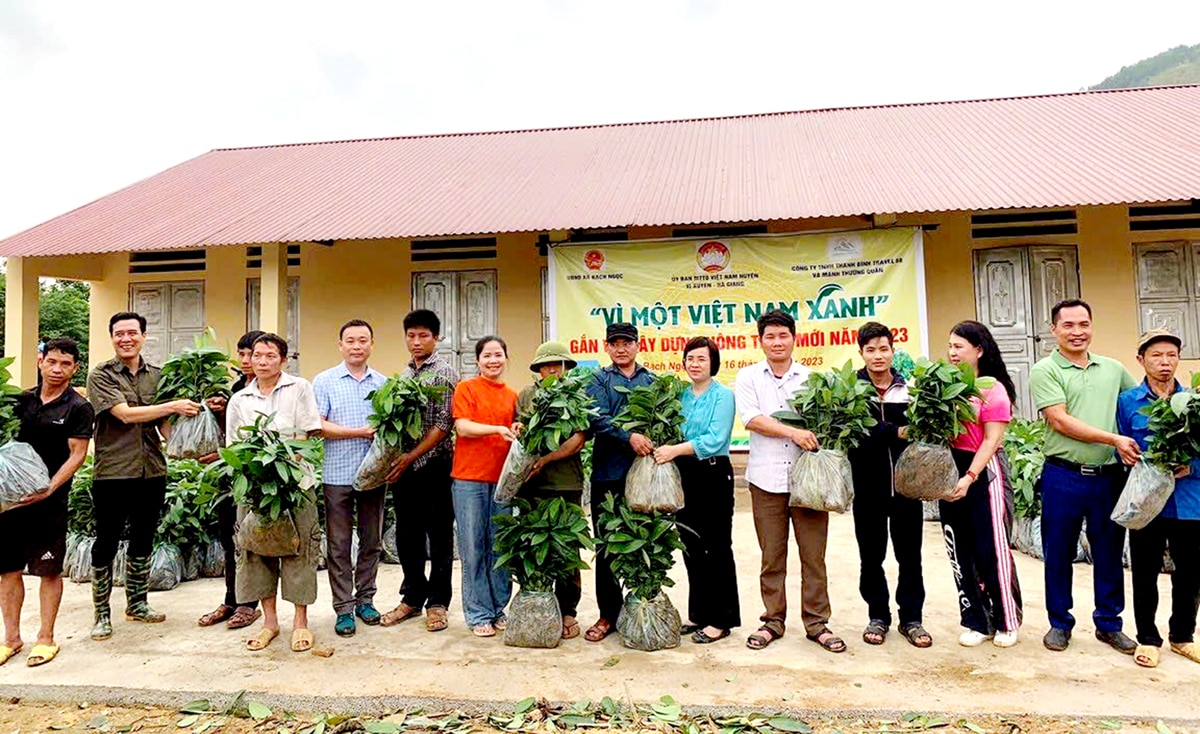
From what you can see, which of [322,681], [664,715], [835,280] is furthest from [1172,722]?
[835,280]

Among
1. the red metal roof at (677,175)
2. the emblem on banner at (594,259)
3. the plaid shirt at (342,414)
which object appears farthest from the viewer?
the emblem on banner at (594,259)

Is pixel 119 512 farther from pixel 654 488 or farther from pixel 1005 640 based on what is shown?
pixel 1005 640

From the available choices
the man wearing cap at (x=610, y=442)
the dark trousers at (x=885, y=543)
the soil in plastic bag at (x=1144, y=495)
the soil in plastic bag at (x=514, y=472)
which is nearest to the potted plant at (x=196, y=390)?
the soil in plastic bag at (x=514, y=472)

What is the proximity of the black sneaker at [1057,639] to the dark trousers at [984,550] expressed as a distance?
5.1 inches

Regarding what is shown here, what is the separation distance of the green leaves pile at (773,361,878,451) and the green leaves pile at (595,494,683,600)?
2.58 feet

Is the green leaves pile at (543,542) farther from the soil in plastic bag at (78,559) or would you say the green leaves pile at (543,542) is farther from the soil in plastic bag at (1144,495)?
the soil in plastic bag at (78,559)

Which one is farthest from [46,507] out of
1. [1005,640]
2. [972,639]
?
[1005,640]

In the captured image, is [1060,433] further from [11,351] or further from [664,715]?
[11,351]

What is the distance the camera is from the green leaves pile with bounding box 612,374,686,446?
3373 millimetres

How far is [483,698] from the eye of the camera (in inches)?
114

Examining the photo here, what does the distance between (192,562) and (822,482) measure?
4221 millimetres

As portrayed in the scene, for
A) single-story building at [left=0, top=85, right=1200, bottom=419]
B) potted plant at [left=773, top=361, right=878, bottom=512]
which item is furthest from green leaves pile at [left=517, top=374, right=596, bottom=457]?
single-story building at [left=0, top=85, right=1200, bottom=419]

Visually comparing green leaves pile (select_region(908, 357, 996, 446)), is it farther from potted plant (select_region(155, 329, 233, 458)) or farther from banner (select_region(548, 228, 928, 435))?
banner (select_region(548, 228, 928, 435))

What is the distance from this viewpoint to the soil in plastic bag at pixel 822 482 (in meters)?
3.19
